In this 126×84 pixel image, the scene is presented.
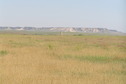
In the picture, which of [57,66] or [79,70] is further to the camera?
[57,66]

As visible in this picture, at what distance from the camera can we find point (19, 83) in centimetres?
884

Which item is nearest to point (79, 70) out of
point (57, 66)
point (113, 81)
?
point (57, 66)

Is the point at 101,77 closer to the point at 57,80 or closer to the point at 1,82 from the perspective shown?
the point at 57,80

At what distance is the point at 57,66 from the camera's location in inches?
504

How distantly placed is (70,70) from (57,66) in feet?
3.55

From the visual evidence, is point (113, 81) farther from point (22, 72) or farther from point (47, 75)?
point (22, 72)

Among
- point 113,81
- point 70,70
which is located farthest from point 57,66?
point 113,81

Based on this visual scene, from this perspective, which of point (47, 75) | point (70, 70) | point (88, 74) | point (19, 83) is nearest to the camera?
point (19, 83)

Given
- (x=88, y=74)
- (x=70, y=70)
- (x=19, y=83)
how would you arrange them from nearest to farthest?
(x=19, y=83) → (x=88, y=74) → (x=70, y=70)

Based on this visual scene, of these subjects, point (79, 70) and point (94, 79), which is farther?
point (79, 70)

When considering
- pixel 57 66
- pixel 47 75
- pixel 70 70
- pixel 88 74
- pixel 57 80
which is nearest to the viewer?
pixel 57 80

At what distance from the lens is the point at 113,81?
31.5ft

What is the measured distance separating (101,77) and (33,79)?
257 centimetres

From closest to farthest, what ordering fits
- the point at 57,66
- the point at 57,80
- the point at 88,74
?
the point at 57,80
the point at 88,74
the point at 57,66
